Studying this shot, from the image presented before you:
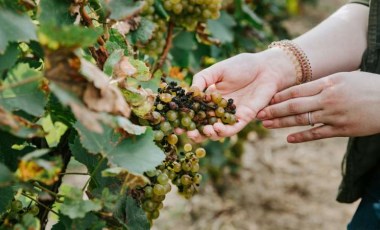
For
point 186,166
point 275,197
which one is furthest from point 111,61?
point 275,197

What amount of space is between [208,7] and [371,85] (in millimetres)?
525

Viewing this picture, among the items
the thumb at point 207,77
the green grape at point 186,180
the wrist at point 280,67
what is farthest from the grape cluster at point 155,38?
the green grape at point 186,180

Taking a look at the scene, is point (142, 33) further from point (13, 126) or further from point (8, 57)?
point (13, 126)

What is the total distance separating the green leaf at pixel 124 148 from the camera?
0.86 m

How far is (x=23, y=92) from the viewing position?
0.78 metres

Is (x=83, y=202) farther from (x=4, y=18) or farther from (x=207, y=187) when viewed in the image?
(x=207, y=187)

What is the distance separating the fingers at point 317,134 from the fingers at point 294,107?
62mm

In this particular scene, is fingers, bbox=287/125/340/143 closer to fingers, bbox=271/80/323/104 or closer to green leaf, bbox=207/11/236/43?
fingers, bbox=271/80/323/104

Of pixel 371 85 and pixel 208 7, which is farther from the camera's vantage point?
pixel 208 7

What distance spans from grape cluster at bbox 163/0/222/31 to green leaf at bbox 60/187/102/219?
83 centimetres

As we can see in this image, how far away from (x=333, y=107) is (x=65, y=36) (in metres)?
0.93

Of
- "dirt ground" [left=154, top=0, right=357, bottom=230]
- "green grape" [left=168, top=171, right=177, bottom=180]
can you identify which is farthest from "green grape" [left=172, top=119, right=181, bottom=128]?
"dirt ground" [left=154, top=0, right=357, bottom=230]

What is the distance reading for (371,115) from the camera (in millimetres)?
1374

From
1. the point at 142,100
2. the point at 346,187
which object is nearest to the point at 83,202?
the point at 142,100
